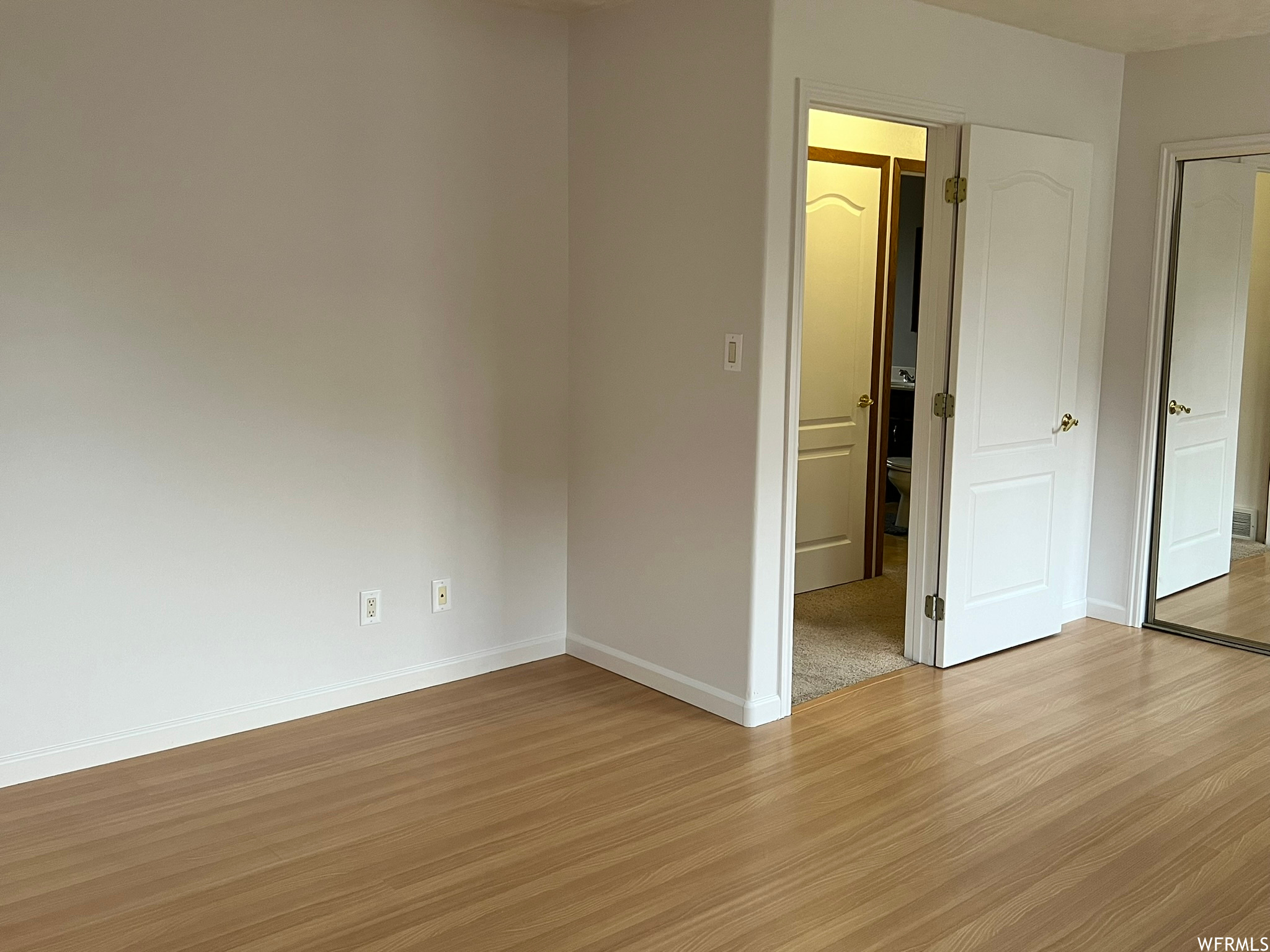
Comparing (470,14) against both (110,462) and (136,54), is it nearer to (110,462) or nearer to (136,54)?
(136,54)

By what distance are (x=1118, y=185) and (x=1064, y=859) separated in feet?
10.4

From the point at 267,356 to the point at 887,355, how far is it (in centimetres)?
322

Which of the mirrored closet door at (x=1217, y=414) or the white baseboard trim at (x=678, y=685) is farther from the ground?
the mirrored closet door at (x=1217, y=414)

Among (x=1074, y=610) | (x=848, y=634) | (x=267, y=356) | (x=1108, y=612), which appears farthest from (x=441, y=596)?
(x=1108, y=612)

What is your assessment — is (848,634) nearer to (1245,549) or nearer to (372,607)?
(1245,549)

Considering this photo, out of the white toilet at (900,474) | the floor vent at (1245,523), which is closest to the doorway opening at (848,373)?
the white toilet at (900,474)

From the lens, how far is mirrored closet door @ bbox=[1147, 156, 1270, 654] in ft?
14.5

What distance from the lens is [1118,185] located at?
4766 mm

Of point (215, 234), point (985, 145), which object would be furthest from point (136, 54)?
point (985, 145)

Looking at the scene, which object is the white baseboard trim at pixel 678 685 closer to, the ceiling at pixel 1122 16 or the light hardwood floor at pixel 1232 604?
the light hardwood floor at pixel 1232 604

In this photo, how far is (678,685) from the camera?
155 inches

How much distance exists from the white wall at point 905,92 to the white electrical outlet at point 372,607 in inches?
52.2

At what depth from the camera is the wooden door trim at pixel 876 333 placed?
17.0 ft

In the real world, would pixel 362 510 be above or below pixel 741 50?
below
